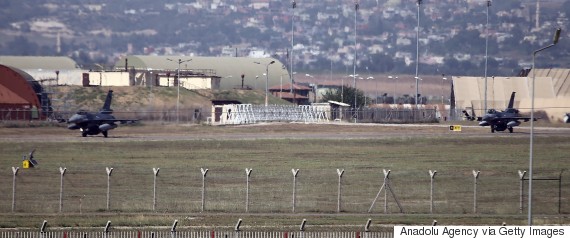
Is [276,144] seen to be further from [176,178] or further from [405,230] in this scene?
[405,230]

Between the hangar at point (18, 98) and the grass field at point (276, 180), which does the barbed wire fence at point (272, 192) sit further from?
the hangar at point (18, 98)

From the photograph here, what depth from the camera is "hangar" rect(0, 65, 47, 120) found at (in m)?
108

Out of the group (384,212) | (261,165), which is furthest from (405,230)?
(261,165)

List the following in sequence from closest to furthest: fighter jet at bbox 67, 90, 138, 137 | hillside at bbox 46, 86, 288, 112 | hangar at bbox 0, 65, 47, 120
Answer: fighter jet at bbox 67, 90, 138, 137 < hangar at bbox 0, 65, 47, 120 < hillside at bbox 46, 86, 288, 112

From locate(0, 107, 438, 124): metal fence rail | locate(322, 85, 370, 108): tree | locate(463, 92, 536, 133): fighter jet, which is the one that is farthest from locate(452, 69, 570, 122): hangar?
locate(463, 92, 536, 133): fighter jet

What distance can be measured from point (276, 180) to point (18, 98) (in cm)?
6061

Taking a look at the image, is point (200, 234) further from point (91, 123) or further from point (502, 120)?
point (502, 120)

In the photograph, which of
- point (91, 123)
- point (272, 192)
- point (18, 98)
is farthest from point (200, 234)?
point (18, 98)

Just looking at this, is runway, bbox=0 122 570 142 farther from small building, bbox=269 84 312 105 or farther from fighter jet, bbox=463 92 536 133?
small building, bbox=269 84 312 105

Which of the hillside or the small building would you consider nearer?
the hillside

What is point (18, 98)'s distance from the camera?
366 feet

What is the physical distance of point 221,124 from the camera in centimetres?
11088

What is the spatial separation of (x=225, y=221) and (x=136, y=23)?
120 metres

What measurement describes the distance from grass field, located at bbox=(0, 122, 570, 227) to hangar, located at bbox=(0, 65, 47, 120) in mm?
25721
